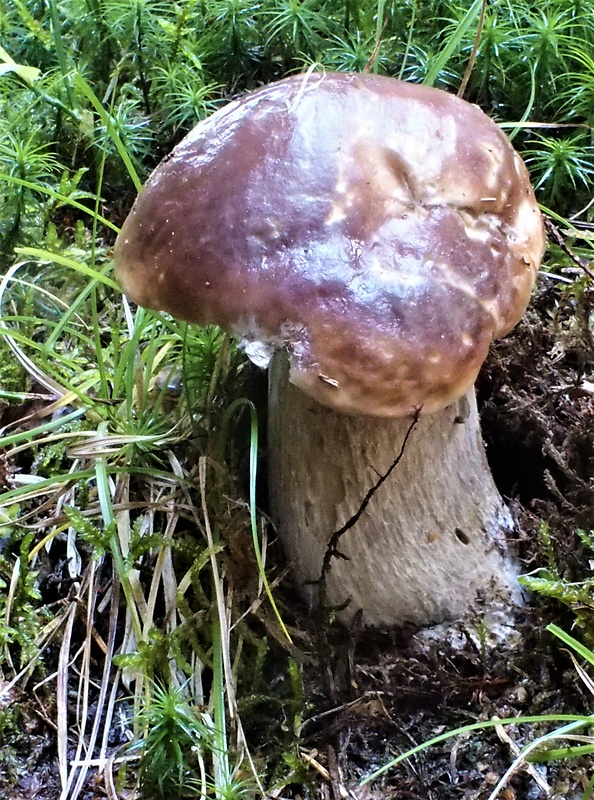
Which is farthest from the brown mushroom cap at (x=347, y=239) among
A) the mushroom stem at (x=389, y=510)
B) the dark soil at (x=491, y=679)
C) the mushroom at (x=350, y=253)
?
the dark soil at (x=491, y=679)

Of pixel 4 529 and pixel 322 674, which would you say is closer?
pixel 322 674

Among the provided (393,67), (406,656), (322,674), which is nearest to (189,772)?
(322,674)

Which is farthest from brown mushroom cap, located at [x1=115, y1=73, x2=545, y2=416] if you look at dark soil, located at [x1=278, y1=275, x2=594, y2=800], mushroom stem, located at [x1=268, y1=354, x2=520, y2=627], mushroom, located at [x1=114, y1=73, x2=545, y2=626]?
dark soil, located at [x1=278, y1=275, x2=594, y2=800]

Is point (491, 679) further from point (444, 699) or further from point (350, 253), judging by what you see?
point (350, 253)

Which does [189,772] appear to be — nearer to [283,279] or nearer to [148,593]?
[148,593]

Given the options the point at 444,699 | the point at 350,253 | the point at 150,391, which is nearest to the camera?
the point at 350,253

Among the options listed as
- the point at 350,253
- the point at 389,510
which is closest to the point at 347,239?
the point at 350,253
